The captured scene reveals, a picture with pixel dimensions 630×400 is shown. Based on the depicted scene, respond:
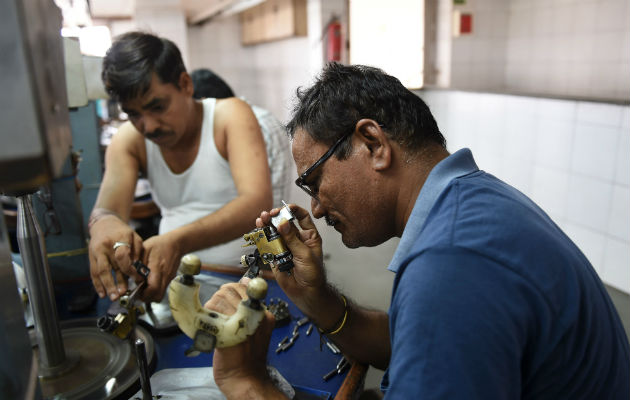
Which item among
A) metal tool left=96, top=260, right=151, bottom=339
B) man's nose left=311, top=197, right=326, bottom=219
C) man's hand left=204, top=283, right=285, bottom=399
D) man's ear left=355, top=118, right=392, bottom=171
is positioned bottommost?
man's hand left=204, top=283, right=285, bottom=399

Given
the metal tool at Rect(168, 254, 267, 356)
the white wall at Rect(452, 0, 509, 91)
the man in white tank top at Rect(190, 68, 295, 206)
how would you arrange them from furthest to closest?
1. the white wall at Rect(452, 0, 509, 91)
2. the man in white tank top at Rect(190, 68, 295, 206)
3. the metal tool at Rect(168, 254, 267, 356)

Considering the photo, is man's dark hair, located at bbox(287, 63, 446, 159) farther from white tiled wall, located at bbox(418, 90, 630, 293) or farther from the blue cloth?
white tiled wall, located at bbox(418, 90, 630, 293)

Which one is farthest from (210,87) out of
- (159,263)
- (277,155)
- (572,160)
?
(572,160)

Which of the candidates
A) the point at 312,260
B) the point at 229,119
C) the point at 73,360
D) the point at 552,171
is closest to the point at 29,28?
the point at 312,260

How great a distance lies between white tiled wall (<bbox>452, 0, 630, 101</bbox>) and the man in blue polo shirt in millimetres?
3171

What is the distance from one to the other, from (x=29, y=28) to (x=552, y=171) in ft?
12.5

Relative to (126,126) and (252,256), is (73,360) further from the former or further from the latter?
(126,126)

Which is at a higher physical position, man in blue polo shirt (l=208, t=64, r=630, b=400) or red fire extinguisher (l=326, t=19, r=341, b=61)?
red fire extinguisher (l=326, t=19, r=341, b=61)

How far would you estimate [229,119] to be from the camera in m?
2.09

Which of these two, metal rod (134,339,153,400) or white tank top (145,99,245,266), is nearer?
metal rod (134,339,153,400)

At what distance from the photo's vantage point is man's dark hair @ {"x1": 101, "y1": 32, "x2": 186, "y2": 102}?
5.85ft

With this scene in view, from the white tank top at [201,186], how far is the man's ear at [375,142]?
1108mm

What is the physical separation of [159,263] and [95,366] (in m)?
0.37

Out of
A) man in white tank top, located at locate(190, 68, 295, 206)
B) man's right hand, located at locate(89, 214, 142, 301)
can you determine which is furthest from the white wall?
man's right hand, located at locate(89, 214, 142, 301)
